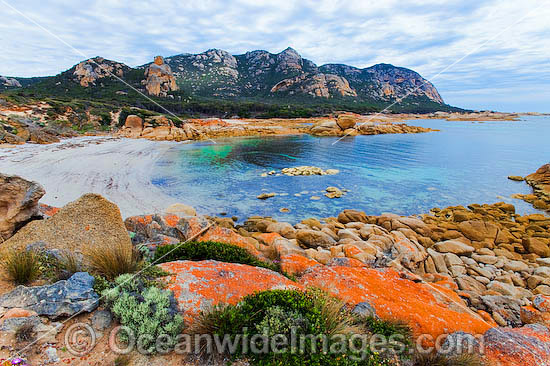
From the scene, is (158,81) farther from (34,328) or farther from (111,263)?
(34,328)

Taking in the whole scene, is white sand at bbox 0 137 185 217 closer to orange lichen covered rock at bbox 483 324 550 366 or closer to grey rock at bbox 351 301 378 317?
grey rock at bbox 351 301 378 317

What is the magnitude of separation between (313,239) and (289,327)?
22.5 ft

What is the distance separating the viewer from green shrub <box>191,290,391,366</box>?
9.95 feet

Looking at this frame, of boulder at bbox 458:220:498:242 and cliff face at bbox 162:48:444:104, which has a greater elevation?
cliff face at bbox 162:48:444:104

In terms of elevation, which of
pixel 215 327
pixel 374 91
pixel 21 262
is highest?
pixel 374 91

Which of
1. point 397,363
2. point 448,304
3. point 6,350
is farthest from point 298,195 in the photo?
point 6,350

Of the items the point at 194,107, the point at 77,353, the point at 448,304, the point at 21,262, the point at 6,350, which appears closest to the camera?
the point at 6,350

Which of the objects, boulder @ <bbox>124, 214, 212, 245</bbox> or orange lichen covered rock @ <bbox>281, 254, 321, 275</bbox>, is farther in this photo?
boulder @ <bbox>124, 214, 212, 245</bbox>

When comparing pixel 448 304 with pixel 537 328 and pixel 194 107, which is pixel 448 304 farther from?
pixel 194 107

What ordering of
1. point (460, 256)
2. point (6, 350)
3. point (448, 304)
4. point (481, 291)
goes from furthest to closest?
point (460, 256)
point (481, 291)
point (448, 304)
point (6, 350)

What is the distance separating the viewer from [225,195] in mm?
17281

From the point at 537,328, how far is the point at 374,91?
554ft
